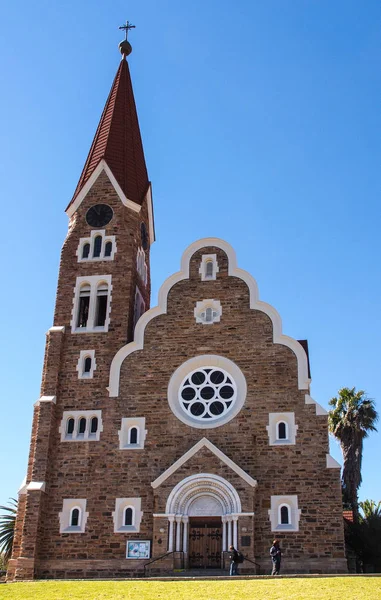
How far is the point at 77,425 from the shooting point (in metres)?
30.1

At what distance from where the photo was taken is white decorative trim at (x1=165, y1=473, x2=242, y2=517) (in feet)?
88.6

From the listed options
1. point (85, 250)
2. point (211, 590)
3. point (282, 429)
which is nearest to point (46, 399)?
point (85, 250)

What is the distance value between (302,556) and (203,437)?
18.0 feet

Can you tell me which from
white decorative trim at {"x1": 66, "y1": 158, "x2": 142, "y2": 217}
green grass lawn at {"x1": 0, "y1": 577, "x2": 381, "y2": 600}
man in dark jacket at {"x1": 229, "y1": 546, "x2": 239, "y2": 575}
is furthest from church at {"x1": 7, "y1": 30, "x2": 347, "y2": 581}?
green grass lawn at {"x1": 0, "y1": 577, "x2": 381, "y2": 600}

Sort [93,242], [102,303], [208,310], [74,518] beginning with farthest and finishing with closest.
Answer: [93,242]
[102,303]
[208,310]
[74,518]

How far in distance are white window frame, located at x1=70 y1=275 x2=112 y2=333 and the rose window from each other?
15.3 feet

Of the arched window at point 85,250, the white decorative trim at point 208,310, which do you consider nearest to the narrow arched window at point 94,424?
the white decorative trim at point 208,310

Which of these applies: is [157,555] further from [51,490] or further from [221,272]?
[221,272]

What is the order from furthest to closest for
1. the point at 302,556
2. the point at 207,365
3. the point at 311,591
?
1. the point at 207,365
2. the point at 302,556
3. the point at 311,591

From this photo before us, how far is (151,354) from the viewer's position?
30.7 meters

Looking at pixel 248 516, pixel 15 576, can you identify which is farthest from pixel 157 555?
pixel 15 576

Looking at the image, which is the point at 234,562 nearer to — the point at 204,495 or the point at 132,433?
the point at 204,495

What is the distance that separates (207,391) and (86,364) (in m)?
5.44

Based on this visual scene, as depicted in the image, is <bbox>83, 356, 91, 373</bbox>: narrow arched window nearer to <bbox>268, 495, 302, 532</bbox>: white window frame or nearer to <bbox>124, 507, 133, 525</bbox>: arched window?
<bbox>124, 507, 133, 525</bbox>: arched window
